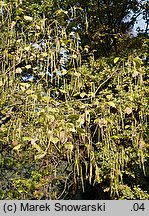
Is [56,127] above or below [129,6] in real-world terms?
below

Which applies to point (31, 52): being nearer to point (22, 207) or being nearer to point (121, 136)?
point (22, 207)

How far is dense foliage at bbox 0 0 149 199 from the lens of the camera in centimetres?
177

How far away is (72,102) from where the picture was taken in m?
1.82

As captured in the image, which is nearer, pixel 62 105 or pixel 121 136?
pixel 62 105

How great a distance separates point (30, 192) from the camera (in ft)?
9.35

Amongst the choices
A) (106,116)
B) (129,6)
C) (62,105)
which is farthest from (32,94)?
(129,6)

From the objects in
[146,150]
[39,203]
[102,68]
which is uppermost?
[102,68]

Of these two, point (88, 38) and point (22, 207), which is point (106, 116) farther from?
point (88, 38)

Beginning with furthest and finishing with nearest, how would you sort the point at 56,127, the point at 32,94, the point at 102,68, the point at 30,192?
the point at 102,68, the point at 30,192, the point at 32,94, the point at 56,127

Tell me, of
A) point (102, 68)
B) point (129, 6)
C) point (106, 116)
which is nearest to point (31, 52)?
point (106, 116)

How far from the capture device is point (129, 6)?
6281mm

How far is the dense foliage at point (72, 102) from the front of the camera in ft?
5.80

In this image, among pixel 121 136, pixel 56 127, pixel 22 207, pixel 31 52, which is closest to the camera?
pixel 56 127

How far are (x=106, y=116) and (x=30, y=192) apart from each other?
4.22 feet
